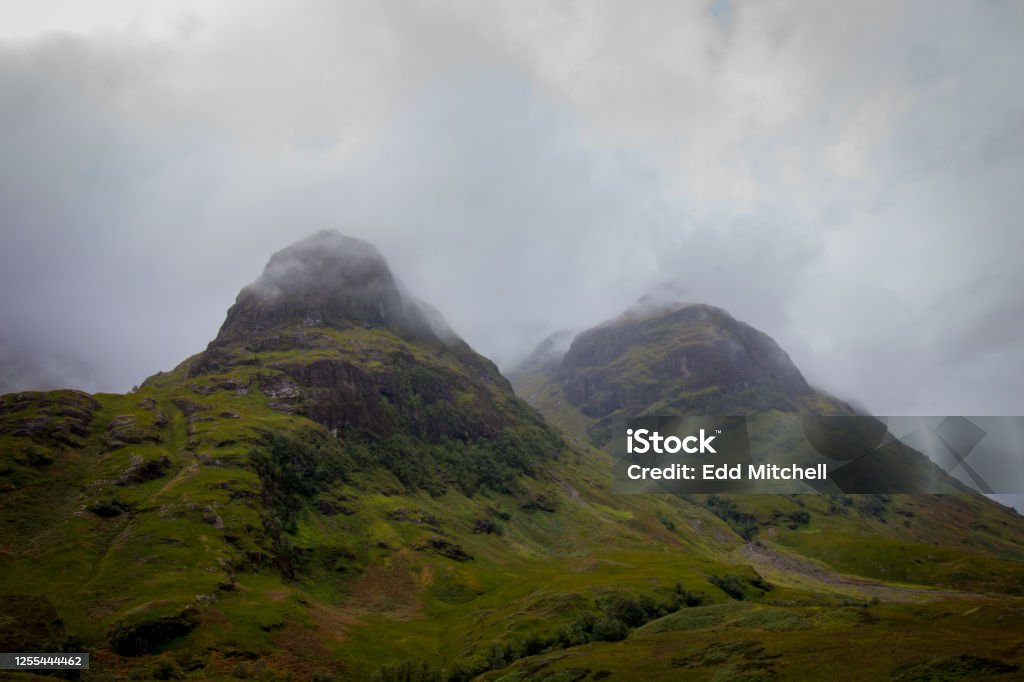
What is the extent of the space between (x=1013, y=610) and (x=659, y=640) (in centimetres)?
4557

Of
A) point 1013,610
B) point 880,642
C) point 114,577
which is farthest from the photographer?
point 114,577

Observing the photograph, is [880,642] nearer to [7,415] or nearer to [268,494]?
[268,494]

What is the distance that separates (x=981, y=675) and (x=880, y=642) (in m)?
16.6

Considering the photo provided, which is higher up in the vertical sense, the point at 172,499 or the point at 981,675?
the point at 172,499

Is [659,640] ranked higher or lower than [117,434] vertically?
lower

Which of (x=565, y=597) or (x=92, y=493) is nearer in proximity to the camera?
(x=565, y=597)

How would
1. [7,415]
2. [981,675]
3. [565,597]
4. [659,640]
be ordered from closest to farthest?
[981,675] → [659,640] → [565,597] → [7,415]

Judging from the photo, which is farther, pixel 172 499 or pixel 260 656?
pixel 172 499

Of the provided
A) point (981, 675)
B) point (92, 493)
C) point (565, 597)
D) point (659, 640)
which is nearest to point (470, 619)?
point (565, 597)

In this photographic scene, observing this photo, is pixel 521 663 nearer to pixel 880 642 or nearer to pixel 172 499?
pixel 880 642

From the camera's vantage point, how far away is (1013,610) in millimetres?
75625

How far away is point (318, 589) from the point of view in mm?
156500

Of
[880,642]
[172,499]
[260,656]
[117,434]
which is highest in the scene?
[117,434]

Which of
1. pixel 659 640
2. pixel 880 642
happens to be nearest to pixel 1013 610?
pixel 880 642
